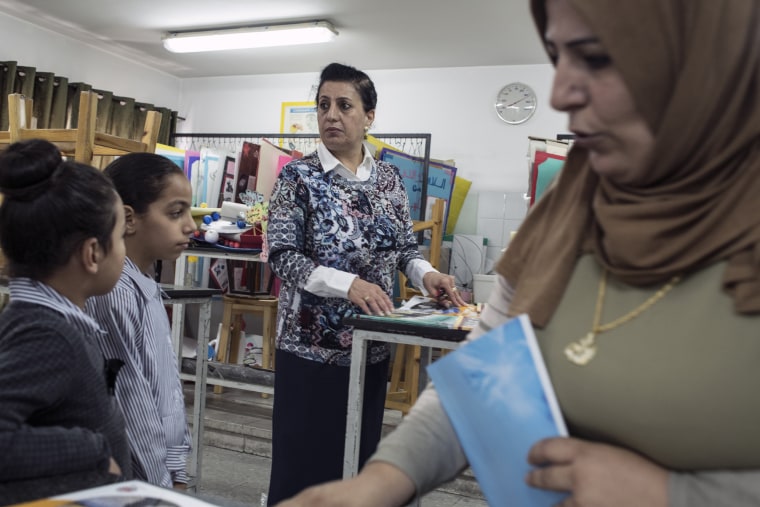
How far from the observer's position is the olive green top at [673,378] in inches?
20.6

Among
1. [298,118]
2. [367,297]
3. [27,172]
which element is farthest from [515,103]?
[27,172]

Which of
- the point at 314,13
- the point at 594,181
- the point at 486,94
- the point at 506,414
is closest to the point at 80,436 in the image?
the point at 506,414

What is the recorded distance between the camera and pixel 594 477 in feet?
1.79

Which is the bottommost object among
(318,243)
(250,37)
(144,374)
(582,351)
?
(144,374)

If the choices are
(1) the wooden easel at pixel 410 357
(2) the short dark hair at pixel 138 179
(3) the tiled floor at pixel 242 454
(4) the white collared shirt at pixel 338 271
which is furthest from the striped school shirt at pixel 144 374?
(1) the wooden easel at pixel 410 357

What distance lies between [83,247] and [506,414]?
0.83 m

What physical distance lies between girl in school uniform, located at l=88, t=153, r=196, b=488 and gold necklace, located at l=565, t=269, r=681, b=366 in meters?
1.00

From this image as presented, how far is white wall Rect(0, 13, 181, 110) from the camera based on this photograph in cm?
567

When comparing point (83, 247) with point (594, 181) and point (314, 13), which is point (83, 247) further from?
point (314, 13)

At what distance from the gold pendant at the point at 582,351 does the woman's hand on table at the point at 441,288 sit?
1.48m

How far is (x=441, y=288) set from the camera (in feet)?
6.89

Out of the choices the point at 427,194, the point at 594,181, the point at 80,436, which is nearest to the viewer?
the point at 594,181

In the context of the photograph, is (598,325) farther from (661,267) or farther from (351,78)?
(351,78)

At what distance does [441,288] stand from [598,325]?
150 cm
